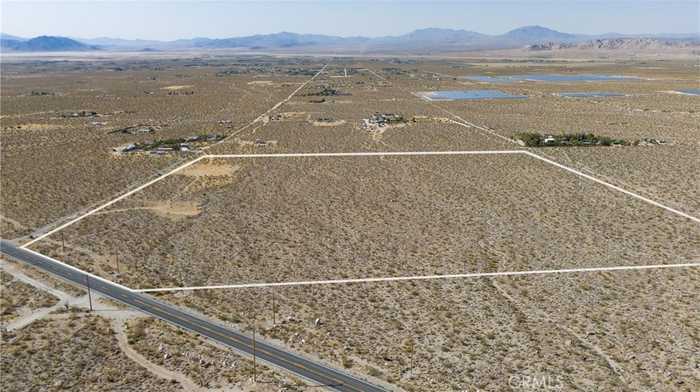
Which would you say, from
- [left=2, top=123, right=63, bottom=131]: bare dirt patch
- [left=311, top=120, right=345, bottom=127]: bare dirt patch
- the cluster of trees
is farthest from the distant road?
[left=2, top=123, right=63, bottom=131]: bare dirt patch

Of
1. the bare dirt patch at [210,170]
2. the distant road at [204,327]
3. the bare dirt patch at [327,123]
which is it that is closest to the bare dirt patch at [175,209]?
the bare dirt patch at [210,170]

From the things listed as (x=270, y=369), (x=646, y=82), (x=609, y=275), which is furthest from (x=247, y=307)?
(x=646, y=82)

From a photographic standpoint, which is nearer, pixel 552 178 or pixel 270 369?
pixel 270 369

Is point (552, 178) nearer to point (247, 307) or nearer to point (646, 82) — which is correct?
point (247, 307)

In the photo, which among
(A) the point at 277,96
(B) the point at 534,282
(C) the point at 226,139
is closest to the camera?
(B) the point at 534,282
